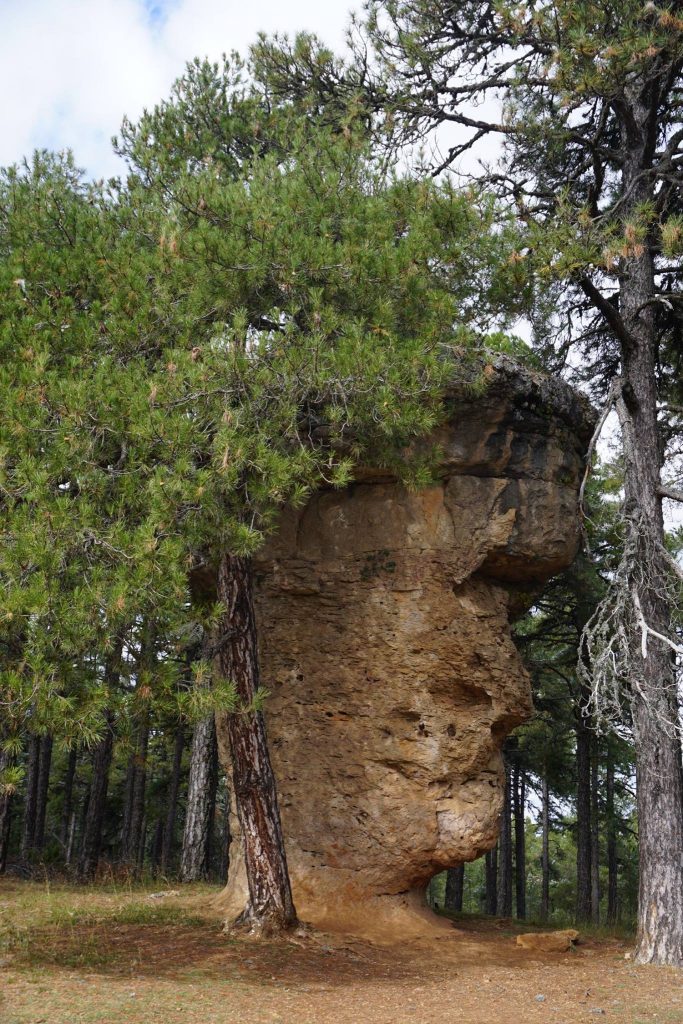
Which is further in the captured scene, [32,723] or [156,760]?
[156,760]

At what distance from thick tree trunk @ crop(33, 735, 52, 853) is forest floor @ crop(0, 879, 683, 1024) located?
8.58 meters

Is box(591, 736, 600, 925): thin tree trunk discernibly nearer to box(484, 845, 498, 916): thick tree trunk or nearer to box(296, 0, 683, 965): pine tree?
box(484, 845, 498, 916): thick tree trunk

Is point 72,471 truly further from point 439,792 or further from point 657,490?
point 657,490

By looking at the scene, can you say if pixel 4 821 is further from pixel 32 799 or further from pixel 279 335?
pixel 279 335

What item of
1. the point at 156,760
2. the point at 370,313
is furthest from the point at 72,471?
the point at 156,760

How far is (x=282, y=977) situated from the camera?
21.3 ft

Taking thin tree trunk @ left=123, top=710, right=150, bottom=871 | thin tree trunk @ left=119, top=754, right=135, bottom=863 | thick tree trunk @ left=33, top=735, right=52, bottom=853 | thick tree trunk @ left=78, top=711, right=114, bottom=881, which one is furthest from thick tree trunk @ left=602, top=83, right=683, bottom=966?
thick tree trunk @ left=33, top=735, right=52, bottom=853

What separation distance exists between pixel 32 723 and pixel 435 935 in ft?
17.6

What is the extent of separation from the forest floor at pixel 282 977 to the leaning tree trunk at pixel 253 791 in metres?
0.36

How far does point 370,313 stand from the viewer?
779 centimetres

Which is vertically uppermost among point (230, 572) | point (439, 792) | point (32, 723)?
point (230, 572)

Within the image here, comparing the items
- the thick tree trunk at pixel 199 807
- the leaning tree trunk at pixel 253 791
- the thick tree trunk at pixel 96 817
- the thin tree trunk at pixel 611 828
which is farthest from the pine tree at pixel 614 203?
the thin tree trunk at pixel 611 828

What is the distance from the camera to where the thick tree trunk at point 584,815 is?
46.5 feet

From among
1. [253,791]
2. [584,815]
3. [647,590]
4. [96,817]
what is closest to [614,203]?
[647,590]
